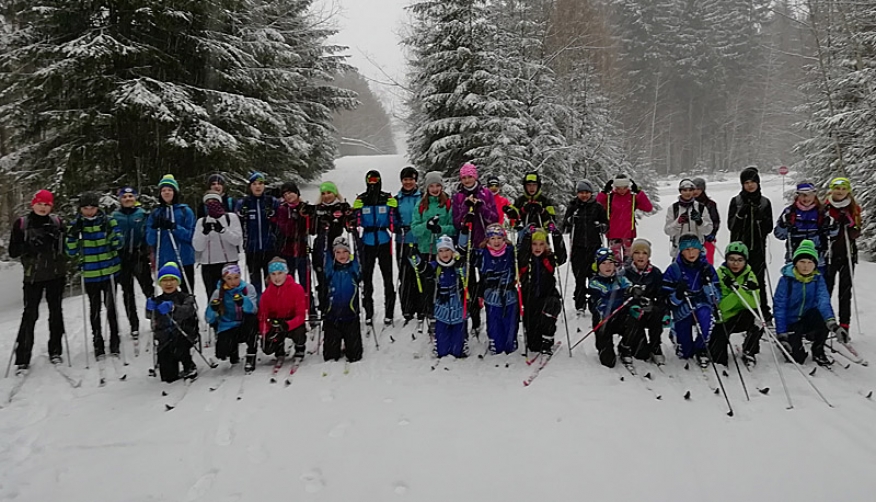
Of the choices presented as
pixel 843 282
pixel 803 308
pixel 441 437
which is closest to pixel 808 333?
pixel 803 308

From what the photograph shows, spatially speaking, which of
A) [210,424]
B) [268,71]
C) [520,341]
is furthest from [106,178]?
[520,341]

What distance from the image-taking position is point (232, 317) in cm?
580

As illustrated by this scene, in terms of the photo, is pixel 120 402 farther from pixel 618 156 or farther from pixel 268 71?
pixel 618 156

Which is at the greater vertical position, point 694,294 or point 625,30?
point 625,30

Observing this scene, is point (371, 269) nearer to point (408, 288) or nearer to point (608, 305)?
point (408, 288)

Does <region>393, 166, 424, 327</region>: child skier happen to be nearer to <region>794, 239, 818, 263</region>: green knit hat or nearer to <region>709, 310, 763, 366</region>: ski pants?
<region>709, 310, 763, 366</region>: ski pants

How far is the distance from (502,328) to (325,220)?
266 cm

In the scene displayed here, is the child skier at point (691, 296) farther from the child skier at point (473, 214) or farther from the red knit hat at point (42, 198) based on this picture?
the red knit hat at point (42, 198)

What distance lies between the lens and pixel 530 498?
3426mm

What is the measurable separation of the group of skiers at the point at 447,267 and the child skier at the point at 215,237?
0.06 feet

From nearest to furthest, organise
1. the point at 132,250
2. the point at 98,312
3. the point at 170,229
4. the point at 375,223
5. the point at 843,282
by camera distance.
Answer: the point at 843,282
the point at 98,312
the point at 170,229
the point at 132,250
the point at 375,223

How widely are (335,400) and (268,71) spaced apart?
31.5ft

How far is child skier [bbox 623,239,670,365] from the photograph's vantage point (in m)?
5.52

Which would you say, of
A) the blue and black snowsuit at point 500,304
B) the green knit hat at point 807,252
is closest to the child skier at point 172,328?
the blue and black snowsuit at point 500,304
